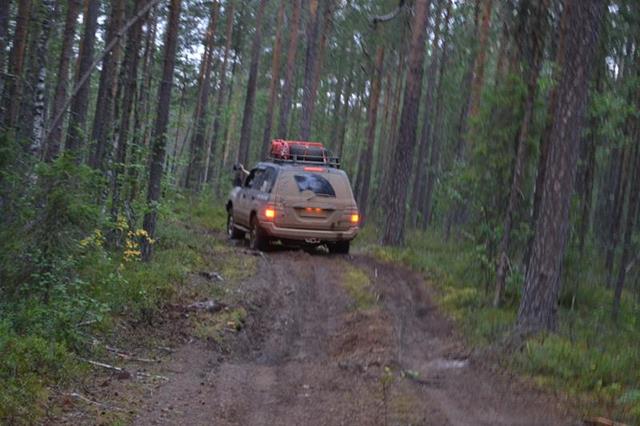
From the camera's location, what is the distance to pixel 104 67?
14.2 meters

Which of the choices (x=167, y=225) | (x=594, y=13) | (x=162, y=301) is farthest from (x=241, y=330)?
(x=167, y=225)

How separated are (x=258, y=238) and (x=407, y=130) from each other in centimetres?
493

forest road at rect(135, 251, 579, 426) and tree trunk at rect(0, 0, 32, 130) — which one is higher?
tree trunk at rect(0, 0, 32, 130)

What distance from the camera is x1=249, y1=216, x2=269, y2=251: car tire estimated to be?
1562 centimetres

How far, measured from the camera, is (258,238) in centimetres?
1572

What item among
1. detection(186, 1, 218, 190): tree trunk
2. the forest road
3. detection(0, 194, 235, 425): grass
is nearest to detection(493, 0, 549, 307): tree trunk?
the forest road

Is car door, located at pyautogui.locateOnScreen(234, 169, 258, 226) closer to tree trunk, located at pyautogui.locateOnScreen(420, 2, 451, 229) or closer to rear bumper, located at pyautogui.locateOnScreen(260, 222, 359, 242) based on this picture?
rear bumper, located at pyautogui.locateOnScreen(260, 222, 359, 242)

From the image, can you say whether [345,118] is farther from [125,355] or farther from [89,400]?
[89,400]

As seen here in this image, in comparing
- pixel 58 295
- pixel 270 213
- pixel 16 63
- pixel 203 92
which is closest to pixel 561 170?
pixel 58 295

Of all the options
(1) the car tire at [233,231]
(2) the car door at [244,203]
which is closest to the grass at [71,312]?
(2) the car door at [244,203]

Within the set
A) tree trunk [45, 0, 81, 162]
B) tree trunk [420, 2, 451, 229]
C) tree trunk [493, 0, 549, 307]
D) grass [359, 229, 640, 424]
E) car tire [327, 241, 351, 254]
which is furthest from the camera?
tree trunk [420, 2, 451, 229]

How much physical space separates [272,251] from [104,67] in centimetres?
552

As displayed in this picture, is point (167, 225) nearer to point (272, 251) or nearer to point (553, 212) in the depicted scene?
point (272, 251)

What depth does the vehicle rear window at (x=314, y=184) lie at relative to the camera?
1550 cm
